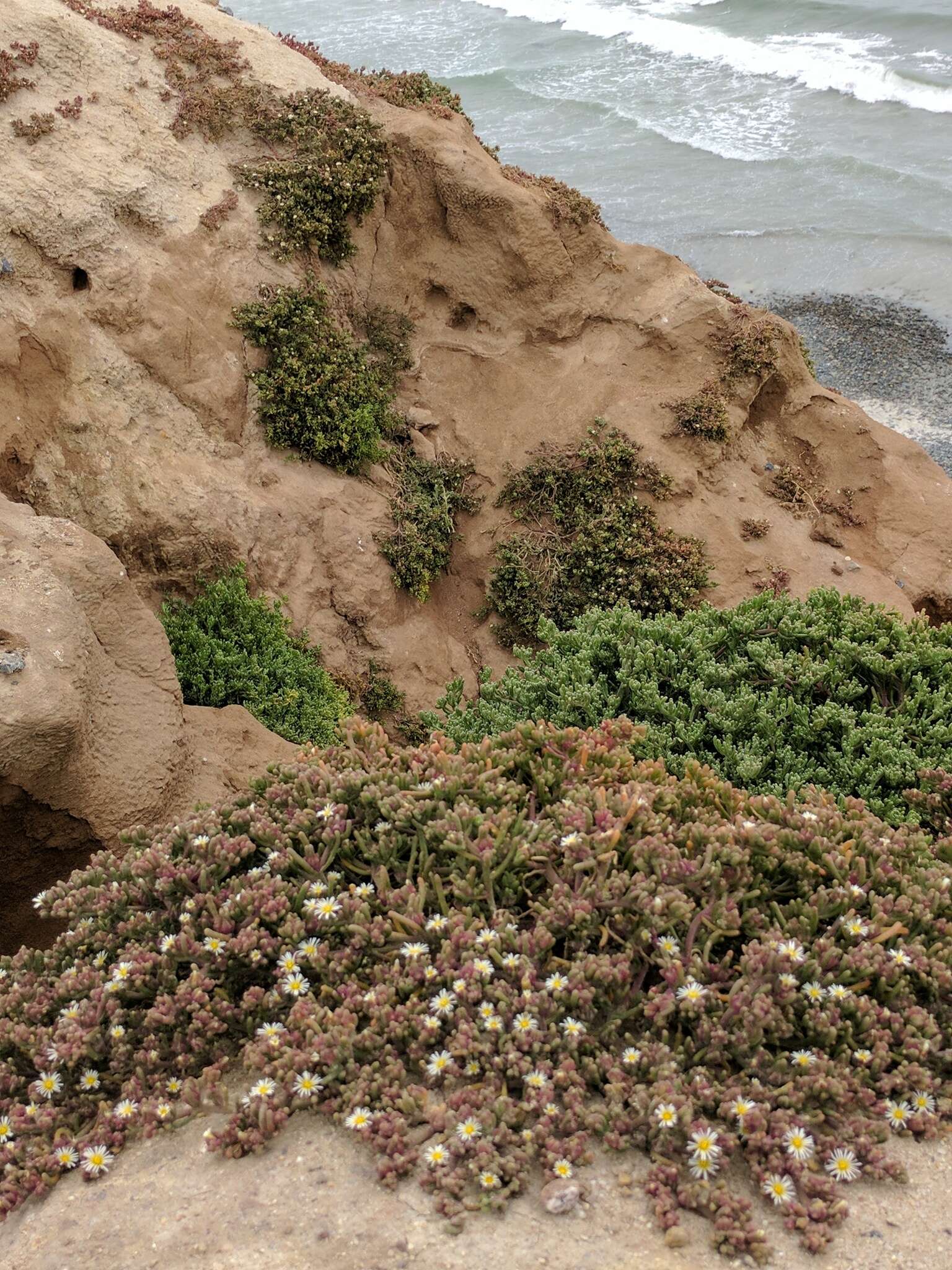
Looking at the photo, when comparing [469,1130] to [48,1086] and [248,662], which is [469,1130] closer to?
[48,1086]

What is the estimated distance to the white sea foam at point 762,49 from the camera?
24375mm

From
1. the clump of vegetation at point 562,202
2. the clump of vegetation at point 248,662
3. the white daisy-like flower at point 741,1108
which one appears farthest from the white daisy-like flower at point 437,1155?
the clump of vegetation at point 562,202

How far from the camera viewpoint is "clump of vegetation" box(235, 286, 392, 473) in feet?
27.3

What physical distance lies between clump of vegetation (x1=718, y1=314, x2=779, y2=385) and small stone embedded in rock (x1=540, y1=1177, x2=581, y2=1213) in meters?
8.07

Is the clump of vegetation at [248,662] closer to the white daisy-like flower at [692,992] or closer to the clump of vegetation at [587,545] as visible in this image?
the clump of vegetation at [587,545]

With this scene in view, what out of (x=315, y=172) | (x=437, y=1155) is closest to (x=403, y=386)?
(x=315, y=172)

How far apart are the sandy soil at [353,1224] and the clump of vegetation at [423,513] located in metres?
5.94

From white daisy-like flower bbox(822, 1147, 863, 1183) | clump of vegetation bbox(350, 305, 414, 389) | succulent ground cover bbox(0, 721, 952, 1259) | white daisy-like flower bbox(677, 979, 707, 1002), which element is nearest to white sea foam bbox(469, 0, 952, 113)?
clump of vegetation bbox(350, 305, 414, 389)

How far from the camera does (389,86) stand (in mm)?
9961

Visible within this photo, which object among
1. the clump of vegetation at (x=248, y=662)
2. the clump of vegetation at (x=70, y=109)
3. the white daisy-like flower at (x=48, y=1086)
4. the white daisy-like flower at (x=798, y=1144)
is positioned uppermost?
the clump of vegetation at (x=70, y=109)

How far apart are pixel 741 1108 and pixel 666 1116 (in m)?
0.23

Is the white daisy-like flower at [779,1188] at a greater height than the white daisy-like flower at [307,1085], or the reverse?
the white daisy-like flower at [779,1188]

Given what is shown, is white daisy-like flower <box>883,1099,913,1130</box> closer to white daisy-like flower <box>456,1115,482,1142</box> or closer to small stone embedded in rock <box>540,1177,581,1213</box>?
small stone embedded in rock <box>540,1177,581,1213</box>

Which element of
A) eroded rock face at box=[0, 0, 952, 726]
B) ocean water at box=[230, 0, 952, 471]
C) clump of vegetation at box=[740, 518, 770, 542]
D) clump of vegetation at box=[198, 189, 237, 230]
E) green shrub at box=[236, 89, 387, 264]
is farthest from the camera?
ocean water at box=[230, 0, 952, 471]
